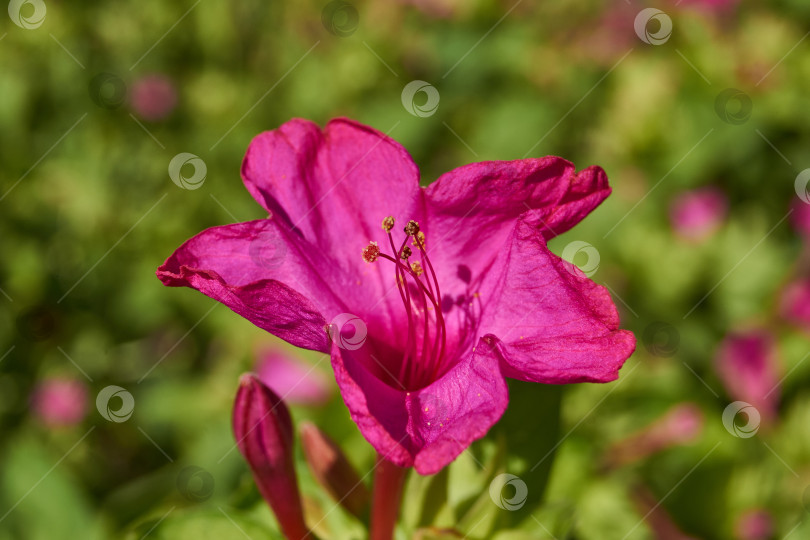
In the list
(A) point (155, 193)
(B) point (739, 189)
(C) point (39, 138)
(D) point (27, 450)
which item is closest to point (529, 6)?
(B) point (739, 189)

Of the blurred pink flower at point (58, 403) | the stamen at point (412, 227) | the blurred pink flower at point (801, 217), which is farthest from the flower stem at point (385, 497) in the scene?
the blurred pink flower at point (801, 217)

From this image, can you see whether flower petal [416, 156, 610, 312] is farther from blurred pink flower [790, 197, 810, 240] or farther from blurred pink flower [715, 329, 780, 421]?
blurred pink flower [790, 197, 810, 240]

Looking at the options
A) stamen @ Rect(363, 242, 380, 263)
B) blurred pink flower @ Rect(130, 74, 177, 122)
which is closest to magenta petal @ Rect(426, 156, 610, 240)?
stamen @ Rect(363, 242, 380, 263)

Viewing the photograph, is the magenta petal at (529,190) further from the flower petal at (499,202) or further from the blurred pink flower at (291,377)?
the blurred pink flower at (291,377)

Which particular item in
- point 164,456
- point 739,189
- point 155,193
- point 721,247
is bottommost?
point 164,456

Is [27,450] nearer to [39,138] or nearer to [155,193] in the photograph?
[155,193]

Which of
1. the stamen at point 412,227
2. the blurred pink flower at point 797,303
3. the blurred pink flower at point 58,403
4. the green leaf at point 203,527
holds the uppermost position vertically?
the blurred pink flower at point 797,303

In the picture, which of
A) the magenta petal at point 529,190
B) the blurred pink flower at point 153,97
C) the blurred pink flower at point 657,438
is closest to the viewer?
the magenta petal at point 529,190
